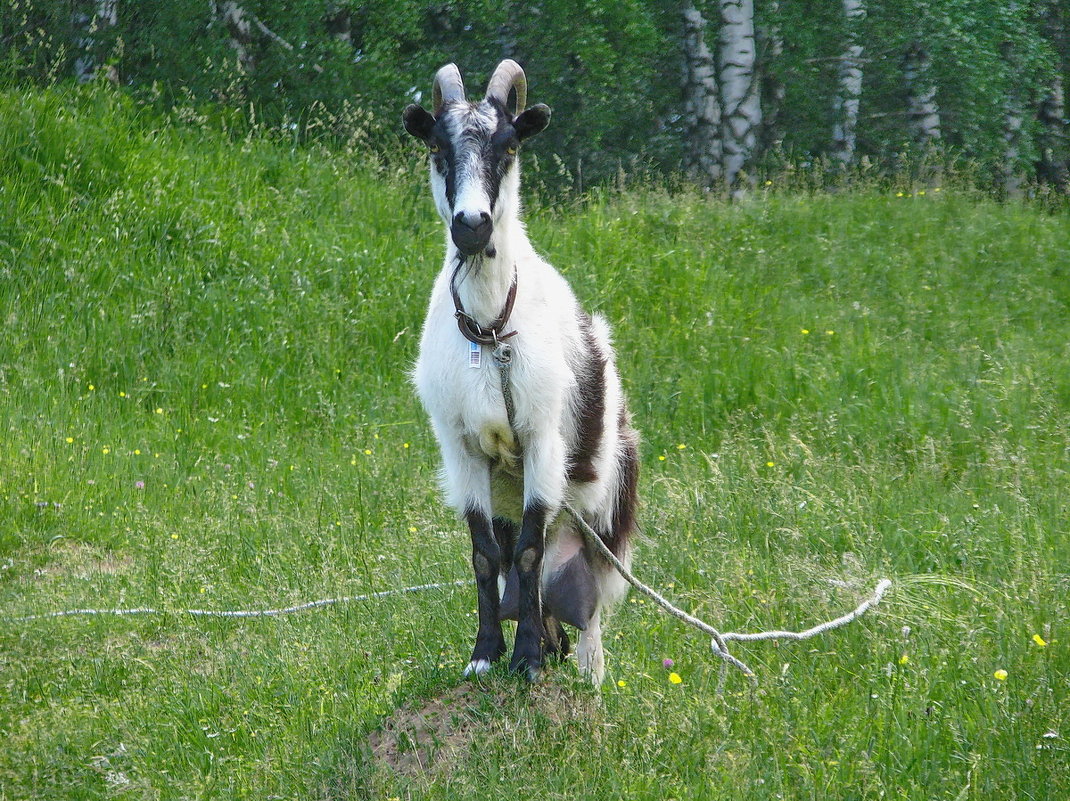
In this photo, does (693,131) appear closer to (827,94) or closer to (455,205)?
(827,94)

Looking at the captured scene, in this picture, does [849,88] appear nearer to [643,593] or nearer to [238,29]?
[238,29]

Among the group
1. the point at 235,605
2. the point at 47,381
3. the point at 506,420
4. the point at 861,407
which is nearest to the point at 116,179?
the point at 47,381

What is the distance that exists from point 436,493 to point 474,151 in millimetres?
3292

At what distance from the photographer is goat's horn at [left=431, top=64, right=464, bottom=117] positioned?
4.11m

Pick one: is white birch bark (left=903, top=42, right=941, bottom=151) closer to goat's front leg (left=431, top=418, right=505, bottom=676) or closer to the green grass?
the green grass

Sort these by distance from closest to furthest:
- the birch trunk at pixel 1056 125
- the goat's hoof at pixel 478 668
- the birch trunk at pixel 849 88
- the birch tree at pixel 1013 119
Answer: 1. the goat's hoof at pixel 478 668
2. the birch trunk at pixel 849 88
3. the birch tree at pixel 1013 119
4. the birch trunk at pixel 1056 125

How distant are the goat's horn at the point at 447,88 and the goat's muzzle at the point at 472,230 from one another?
61cm

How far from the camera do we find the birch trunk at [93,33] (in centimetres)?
1269

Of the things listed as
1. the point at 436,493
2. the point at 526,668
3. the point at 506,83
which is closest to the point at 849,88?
the point at 436,493

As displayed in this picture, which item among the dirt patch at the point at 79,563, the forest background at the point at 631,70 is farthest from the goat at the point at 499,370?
the forest background at the point at 631,70

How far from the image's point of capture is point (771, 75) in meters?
15.8

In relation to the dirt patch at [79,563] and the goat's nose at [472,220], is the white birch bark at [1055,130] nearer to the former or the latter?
the dirt patch at [79,563]

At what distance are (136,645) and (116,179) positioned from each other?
19.3 feet

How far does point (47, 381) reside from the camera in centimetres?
802
